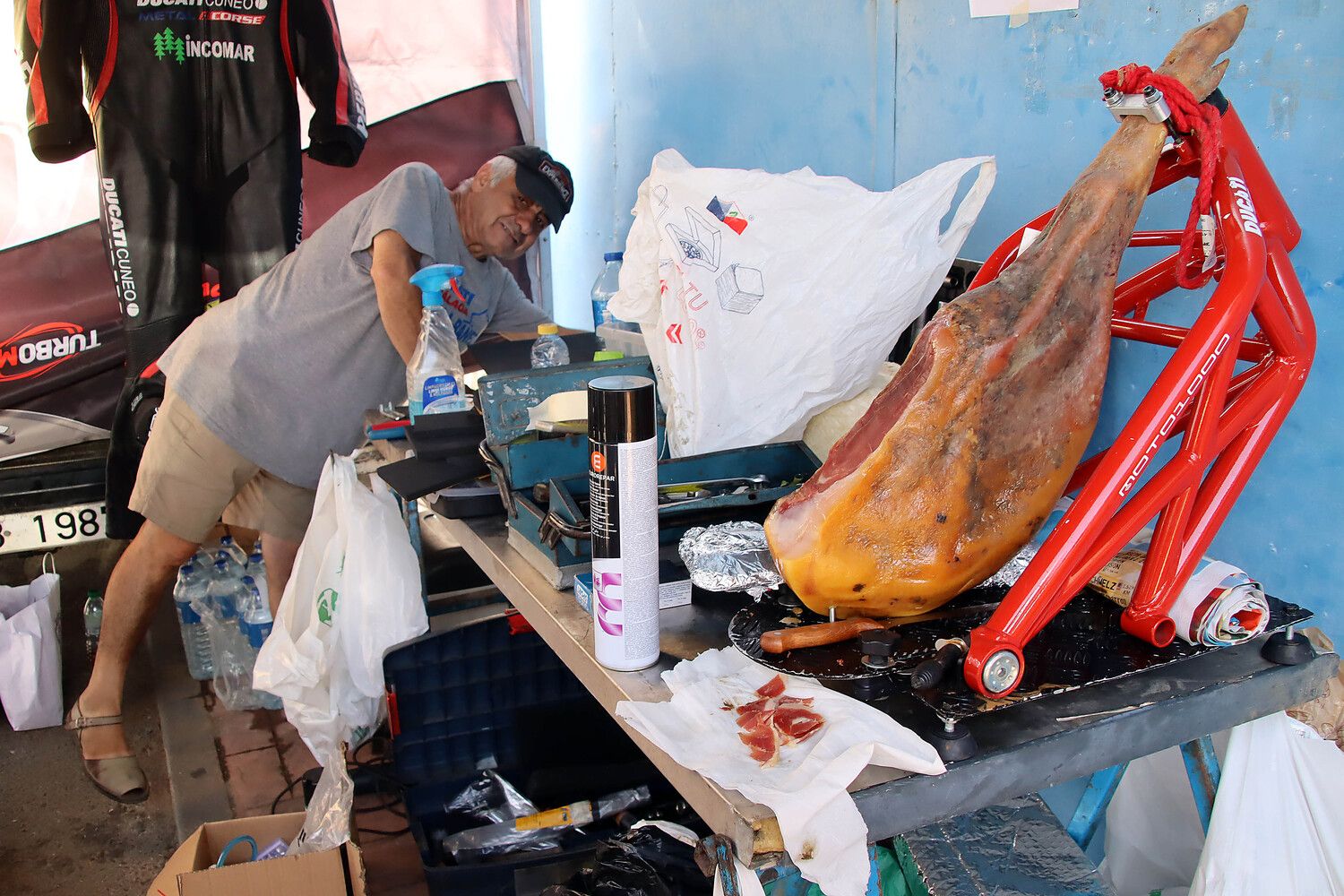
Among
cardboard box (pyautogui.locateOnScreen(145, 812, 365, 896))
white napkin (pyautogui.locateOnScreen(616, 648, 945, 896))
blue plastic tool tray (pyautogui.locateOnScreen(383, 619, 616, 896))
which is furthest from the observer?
blue plastic tool tray (pyautogui.locateOnScreen(383, 619, 616, 896))

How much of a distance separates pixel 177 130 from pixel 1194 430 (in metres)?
3.18

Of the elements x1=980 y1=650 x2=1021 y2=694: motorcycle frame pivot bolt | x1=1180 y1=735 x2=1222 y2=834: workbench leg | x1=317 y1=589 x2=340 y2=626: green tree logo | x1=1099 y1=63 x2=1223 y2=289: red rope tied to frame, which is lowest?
x1=317 y1=589 x2=340 y2=626: green tree logo

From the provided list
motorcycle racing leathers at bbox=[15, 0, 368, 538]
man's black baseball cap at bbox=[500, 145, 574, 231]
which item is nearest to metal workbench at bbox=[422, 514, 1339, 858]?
man's black baseball cap at bbox=[500, 145, 574, 231]

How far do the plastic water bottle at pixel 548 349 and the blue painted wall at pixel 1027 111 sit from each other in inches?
24.1

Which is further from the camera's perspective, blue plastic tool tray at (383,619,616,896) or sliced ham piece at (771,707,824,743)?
blue plastic tool tray at (383,619,616,896)

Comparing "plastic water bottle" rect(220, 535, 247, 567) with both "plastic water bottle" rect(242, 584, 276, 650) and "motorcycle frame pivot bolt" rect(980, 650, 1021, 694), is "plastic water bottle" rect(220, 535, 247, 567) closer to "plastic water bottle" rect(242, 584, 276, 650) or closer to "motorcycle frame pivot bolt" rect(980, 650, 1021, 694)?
"plastic water bottle" rect(242, 584, 276, 650)

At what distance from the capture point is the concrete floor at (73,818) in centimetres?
222

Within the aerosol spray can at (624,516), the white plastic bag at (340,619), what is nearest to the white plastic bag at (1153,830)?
the aerosol spray can at (624,516)

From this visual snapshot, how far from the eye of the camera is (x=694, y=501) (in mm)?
1269

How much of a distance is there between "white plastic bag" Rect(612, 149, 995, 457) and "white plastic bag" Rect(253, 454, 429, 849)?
0.66m

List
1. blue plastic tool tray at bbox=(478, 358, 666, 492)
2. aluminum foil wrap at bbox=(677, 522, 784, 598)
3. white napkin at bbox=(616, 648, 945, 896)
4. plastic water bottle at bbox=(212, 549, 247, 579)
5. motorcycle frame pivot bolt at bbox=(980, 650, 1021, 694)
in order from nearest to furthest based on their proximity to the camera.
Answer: white napkin at bbox=(616, 648, 945, 896), motorcycle frame pivot bolt at bbox=(980, 650, 1021, 694), aluminum foil wrap at bbox=(677, 522, 784, 598), blue plastic tool tray at bbox=(478, 358, 666, 492), plastic water bottle at bbox=(212, 549, 247, 579)

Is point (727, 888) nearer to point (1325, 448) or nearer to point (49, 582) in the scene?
point (1325, 448)

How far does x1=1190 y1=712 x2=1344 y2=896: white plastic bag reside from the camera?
101cm

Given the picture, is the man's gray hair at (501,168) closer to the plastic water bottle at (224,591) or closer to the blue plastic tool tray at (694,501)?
the blue plastic tool tray at (694,501)
